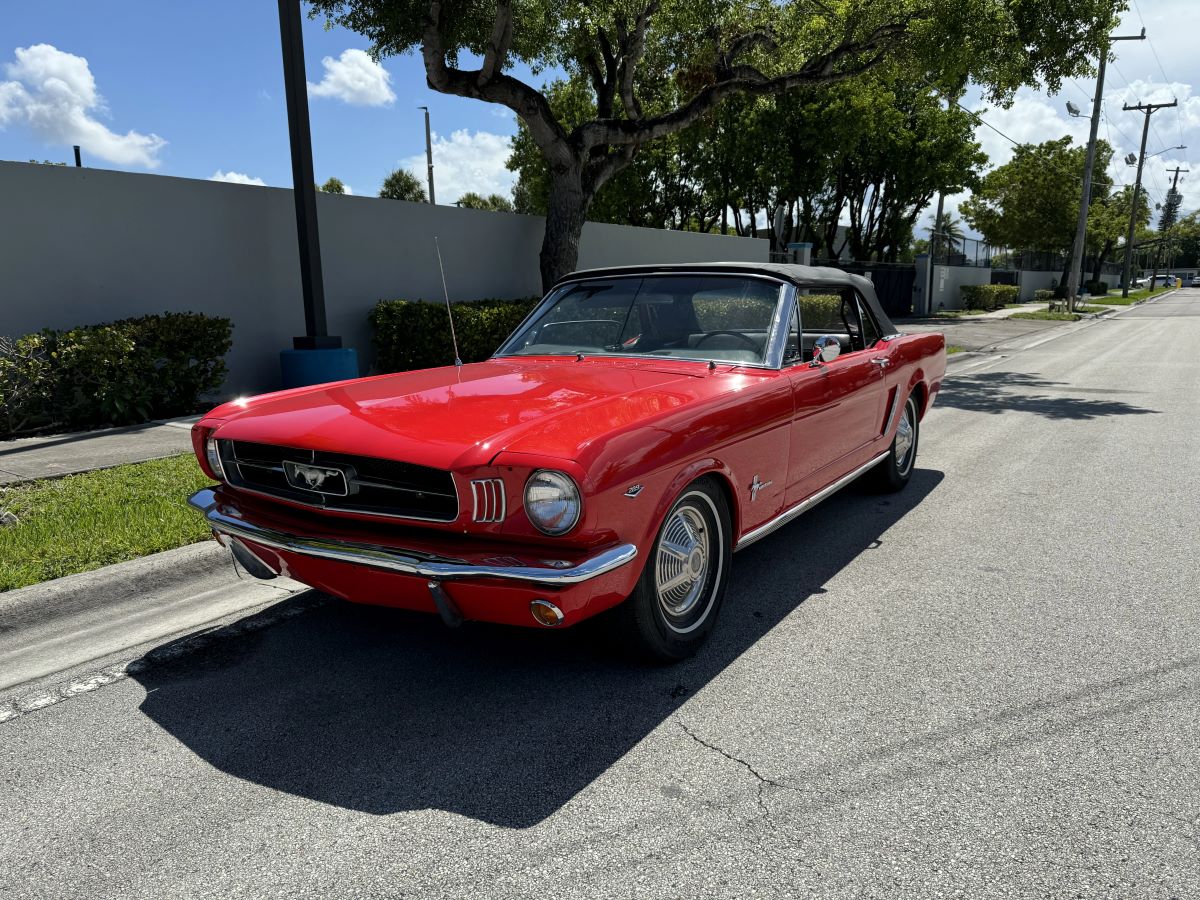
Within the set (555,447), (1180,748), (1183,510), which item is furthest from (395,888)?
(1183,510)

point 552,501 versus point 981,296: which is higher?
point 552,501

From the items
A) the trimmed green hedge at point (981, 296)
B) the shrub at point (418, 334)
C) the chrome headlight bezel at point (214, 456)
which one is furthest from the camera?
the trimmed green hedge at point (981, 296)

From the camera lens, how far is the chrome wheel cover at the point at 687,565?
10.6ft

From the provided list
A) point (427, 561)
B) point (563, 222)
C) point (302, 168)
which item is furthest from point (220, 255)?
point (427, 561)

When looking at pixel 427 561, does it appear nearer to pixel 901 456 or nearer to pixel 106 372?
pixel 901 456

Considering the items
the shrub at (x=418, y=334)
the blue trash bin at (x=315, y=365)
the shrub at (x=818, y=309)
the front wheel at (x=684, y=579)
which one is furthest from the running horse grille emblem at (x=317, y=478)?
the shrub at (x=418, y=334)

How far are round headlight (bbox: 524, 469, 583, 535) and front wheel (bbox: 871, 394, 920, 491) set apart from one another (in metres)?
3.57

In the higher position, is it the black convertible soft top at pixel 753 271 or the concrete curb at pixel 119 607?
the black convertible soft top at pixel 753 271

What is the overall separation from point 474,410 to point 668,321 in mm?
1455

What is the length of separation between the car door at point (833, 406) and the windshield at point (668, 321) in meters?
0.22

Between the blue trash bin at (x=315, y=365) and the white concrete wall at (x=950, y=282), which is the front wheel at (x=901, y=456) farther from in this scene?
the white concrete wall at (x=950, y=282)

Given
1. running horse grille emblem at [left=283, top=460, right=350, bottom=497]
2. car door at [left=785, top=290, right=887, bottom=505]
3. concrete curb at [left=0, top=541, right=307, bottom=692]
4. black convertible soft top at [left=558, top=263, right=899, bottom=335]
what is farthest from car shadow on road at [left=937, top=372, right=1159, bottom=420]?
running horse grille emblem at [left=283, top=460, right=350, bottom=497]

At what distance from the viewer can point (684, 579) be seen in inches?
132

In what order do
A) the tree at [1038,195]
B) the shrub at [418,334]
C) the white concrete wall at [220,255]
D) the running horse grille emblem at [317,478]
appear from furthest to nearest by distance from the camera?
the tree at [1038,195], the shrub at [418,334], the white concrete wall at [220,255], the running horse grille emblem at [317,478]
